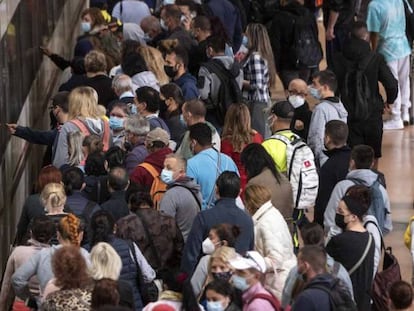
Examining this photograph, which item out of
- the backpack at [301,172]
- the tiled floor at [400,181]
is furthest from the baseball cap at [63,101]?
the tiled floor at [400,181]

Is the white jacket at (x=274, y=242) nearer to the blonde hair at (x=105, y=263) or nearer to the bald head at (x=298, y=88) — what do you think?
the blonde hair at (x=105, y=263)

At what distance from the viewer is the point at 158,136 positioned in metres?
14.6

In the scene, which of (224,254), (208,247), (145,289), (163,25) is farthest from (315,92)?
(224,254)

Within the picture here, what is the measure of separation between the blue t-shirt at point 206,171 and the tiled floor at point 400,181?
2.44 m

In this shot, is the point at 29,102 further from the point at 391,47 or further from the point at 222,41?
the point at 391,47

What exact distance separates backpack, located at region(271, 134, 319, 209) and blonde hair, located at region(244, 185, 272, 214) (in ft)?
5.37

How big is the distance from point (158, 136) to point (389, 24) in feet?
24.9

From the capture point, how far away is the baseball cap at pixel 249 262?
38.7ft

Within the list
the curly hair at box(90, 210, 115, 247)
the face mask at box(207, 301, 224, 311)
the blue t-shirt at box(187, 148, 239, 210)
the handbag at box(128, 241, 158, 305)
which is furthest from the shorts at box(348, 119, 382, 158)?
the face mask at box(207, 301, 224, 311)

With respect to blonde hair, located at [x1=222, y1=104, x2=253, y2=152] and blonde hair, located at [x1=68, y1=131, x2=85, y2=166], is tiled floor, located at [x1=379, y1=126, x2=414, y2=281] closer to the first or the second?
blonde hair, located at [x1=222, y1=104, x2=253, y2=152]

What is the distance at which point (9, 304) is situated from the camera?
1479 cm

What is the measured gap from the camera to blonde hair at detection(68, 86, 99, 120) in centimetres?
1546

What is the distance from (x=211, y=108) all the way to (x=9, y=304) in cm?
376

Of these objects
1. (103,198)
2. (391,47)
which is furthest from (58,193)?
(391,47)
